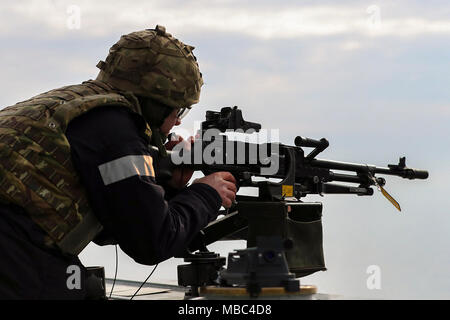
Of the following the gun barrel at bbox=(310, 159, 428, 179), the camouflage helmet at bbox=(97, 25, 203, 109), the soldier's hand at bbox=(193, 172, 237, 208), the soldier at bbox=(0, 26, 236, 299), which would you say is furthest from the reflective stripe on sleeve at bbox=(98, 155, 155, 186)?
the gun barrel at bbox=(310, 159, 428, 179)

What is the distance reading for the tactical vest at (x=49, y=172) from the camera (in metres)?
3.12

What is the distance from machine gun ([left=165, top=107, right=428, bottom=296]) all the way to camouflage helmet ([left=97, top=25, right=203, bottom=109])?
0.48 m

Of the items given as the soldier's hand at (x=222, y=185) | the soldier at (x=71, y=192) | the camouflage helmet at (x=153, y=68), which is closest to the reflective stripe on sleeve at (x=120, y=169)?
the soldier at (x=71, y=192)

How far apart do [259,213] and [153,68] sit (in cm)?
116

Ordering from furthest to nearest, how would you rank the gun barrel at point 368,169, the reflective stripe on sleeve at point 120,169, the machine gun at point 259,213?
the gun barrel at point 368,169
the machine gun at point 259,213
the reflective stripe on sleeve at point 120,169

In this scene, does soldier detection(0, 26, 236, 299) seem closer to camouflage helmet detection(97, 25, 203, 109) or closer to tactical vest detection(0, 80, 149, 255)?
tactical vest detection(0, 80, 149, 255)

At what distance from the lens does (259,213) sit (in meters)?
3.99

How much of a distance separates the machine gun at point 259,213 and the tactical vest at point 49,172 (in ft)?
3.15

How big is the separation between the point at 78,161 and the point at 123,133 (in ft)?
0.88

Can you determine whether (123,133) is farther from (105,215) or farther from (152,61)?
(152,61)

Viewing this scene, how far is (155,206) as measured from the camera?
3.10m

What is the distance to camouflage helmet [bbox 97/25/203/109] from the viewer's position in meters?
3.69

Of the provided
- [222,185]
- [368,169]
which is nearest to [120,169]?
[222,185]

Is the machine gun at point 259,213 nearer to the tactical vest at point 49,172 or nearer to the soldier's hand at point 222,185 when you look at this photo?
the soldier's hand at point 222,185
